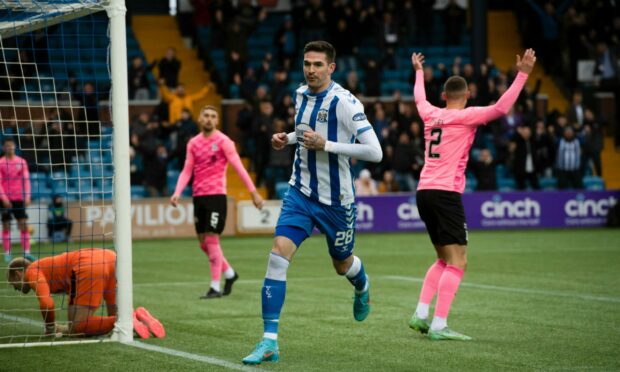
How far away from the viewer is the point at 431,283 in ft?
30.7

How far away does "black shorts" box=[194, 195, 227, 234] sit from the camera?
1281cm

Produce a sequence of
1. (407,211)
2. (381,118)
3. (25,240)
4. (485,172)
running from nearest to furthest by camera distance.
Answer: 1. (25,240)
2. (407,211)
3. (485,172)
4. (381,118)

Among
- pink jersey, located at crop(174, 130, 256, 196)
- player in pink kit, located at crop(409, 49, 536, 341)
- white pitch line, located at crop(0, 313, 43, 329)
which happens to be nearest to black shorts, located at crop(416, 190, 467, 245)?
player in pink kit, located at crop(409, 49, 536, 341)

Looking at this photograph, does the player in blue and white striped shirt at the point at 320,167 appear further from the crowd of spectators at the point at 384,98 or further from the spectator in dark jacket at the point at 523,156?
the spectator in dark jacket at the point at 523,156

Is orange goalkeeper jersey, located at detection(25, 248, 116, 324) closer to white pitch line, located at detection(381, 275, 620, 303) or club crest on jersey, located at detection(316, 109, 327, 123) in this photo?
club crest on jersey, located at detection(316, 109, 327, 123)

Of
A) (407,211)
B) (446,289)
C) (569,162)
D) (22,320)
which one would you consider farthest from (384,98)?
(446,289)

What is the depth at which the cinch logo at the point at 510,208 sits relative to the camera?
85.7 feet

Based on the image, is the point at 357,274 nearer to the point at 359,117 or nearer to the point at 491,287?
the point at 359,117

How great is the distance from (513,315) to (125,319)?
3886 millimetres

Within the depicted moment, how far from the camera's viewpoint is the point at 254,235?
24906 millimetres

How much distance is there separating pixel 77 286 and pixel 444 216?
3.20 meters

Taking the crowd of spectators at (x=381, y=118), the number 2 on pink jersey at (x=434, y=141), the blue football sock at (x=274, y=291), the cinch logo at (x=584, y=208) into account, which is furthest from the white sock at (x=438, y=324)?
the cinch logo at (x=584, y=208)

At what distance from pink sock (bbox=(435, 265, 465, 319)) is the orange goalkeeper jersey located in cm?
285

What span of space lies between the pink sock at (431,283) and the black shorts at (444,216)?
34 centimetres
